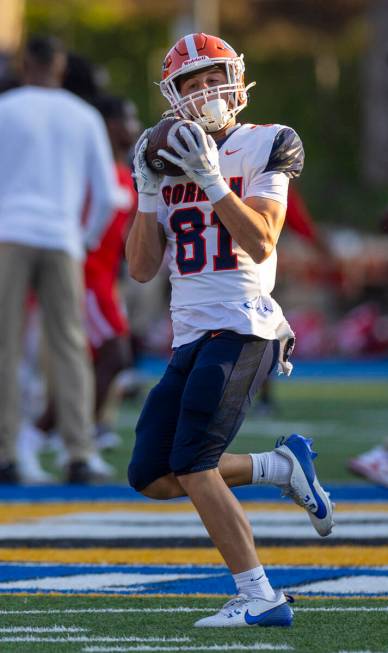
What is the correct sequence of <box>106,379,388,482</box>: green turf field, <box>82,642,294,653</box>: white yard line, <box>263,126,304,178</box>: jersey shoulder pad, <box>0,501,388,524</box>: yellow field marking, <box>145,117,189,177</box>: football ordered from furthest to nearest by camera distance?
<box>106,379,388,482</box>: green turf field
<box>0,501,388,524</box>: yellow field marking
<box>263,126,304,178</box>: jersey shoulder pad
<box>145,117,189,177</box>: football
<box>82,642,294,653</box>: white yard line

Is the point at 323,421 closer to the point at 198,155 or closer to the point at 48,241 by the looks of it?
the point at 48,241

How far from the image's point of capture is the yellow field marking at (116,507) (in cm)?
656

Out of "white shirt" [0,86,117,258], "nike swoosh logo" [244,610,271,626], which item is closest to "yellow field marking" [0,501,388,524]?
"white shirt" [0,86,117,258]

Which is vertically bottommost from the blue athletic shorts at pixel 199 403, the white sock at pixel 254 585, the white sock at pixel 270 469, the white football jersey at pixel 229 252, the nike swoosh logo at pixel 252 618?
the nike swoosh logo at pixel 252 618

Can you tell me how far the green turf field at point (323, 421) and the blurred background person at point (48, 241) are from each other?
570mm

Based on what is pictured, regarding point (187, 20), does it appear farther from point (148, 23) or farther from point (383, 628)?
point (383, 628)

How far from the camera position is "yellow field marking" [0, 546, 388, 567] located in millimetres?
5211

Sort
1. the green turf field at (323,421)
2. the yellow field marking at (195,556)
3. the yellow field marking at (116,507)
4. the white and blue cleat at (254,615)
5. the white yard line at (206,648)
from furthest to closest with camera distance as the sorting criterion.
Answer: the green turf field at (323,421) < the yellow field marking at (116,507) < the yellow field marking at (195,556) < the white and blue cleat at (254,615) < the white yard line at (206,648)

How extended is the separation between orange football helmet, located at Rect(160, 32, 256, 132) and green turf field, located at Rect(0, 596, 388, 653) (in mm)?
1362

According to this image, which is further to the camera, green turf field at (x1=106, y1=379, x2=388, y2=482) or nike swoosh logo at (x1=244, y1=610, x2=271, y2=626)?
green turf field at (x1=106, y1=379, x2=388, y2=482)

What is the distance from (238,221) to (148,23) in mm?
44279

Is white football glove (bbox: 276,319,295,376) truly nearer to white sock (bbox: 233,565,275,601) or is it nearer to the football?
the football

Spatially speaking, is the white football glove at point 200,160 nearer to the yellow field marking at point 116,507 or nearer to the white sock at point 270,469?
the white sock at point 270,469

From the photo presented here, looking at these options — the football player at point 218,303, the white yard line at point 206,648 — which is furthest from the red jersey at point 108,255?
the white yard line at point 206,648
